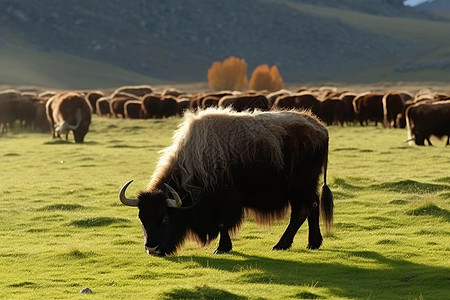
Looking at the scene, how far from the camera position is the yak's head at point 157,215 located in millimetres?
9445

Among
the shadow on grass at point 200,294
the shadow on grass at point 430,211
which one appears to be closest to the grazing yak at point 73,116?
the shadow on grass at point 430,211

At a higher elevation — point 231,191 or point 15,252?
point 231,191

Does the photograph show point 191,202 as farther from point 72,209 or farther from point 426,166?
point 426,166

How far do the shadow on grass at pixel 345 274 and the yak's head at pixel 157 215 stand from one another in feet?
1.02

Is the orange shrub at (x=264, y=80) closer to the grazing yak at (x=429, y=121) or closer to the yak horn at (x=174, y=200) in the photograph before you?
the grazing yak at (x=429, y=121)

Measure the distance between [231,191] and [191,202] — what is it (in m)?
0.50

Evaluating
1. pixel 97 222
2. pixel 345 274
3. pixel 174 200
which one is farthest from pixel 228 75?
pixel 345 274

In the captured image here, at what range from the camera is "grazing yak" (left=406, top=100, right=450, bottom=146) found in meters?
25.4

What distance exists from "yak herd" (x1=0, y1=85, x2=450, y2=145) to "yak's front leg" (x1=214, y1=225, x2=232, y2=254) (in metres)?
12.0

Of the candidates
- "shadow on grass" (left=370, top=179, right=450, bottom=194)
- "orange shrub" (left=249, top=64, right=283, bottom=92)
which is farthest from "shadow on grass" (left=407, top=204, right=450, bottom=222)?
"orange shrub" (left=249, top=64, right=283, bottom=92)

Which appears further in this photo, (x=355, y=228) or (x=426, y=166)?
(x=426, y=166)

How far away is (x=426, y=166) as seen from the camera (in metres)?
19.5

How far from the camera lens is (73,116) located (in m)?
29.5

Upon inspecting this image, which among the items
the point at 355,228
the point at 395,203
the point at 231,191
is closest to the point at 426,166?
the point at 395,203
